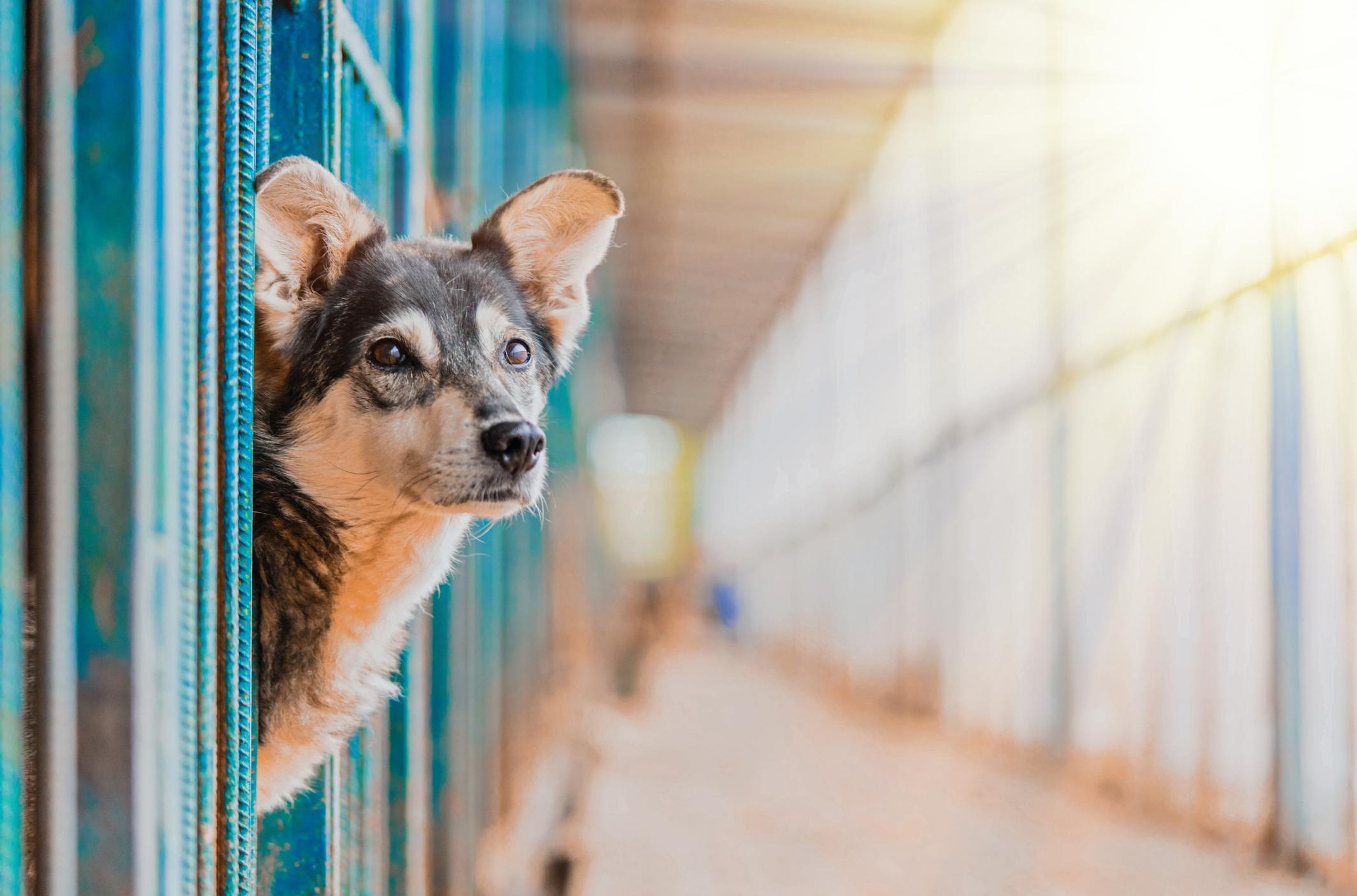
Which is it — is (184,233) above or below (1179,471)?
above

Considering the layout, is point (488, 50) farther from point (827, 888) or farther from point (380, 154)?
point (827, 888)

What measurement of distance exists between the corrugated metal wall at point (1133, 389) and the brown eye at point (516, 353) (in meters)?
2.51

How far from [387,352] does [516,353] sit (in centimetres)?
14

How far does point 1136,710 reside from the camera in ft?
15.5

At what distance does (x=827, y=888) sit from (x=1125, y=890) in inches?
45.3

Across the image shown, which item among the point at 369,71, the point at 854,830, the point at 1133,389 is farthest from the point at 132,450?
the point at 1133,389

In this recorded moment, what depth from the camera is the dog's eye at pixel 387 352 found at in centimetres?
94

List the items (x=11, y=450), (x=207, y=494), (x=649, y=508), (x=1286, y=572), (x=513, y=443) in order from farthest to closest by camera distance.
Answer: (x=649, y=508), (x=1286, y=572), (x=513, y=443), (x=207, y=494), (x=11, y=450)

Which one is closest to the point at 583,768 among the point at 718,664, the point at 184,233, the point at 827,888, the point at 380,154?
the point at 827,888

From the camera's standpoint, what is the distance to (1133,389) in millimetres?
4801

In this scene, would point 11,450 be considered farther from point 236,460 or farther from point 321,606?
point 321,606

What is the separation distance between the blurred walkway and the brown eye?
2893mm

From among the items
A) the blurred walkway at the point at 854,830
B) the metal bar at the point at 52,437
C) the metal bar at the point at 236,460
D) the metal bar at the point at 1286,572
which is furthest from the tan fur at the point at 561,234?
the metal bar at the point at 1286,572

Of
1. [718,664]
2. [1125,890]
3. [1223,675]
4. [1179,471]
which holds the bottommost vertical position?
[718,664]
